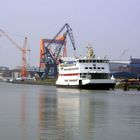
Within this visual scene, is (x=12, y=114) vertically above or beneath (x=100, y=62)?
beneath

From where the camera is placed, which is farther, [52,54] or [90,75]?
[52,54]

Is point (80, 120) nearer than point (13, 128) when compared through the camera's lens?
No

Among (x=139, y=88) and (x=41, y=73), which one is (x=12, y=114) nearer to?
(x=139, y=88)

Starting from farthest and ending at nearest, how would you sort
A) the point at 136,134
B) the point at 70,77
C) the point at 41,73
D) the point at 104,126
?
1. the point at 41,73
2. the point at 70,77
3. the point at 104,126
4. the point at 136,134

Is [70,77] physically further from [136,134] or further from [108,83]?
[136,134]

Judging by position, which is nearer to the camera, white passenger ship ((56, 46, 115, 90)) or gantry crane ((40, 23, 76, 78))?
white passenger ship ((56, 46, 115, 90))

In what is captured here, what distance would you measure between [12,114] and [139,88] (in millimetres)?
56167

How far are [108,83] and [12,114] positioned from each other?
176ft

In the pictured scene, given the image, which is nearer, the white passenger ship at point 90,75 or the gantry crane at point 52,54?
the white passenger ship at point 90,75

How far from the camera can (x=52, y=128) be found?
24422 millimetres

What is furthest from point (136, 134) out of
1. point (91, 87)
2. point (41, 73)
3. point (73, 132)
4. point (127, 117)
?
point (41, 73)

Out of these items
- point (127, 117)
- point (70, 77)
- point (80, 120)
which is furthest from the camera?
Result: point (70, 77)

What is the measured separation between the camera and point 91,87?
279 feet

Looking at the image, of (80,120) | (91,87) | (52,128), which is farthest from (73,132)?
(91,87)
